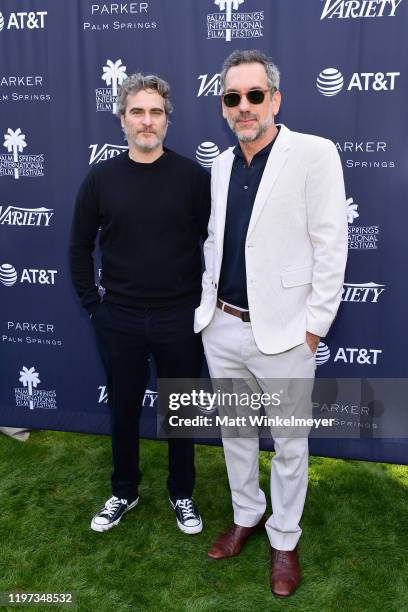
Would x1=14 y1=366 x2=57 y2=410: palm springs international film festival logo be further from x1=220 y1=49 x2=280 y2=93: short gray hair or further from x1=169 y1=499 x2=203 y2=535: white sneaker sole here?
x1=220 y1=49 x2=280 y2=93: short gray hair

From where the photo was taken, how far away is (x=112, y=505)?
112 inches

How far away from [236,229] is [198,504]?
5.11 feet

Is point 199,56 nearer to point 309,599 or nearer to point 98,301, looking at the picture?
point 98,301

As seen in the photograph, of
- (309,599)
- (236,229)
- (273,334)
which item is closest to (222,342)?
(273,334)

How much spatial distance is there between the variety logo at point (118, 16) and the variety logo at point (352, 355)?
196cm

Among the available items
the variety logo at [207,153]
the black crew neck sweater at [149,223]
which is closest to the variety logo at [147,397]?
the black crew neck sweater at [149,223]

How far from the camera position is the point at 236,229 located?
7.28 feet

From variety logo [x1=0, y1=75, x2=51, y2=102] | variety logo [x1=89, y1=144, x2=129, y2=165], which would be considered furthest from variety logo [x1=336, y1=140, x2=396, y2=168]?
variety logo [x1=0, y1=75, x2=51, y2=102]

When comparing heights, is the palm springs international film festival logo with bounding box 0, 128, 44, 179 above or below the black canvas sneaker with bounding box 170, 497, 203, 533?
above

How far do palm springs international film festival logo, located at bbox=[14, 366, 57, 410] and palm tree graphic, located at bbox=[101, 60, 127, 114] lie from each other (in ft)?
5.58

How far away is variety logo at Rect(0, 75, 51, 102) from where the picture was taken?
3.21 metres

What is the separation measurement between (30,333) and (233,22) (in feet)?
6.91

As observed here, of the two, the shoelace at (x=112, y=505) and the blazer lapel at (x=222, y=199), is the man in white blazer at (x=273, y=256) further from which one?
the shoelace at (x=112, y=505)

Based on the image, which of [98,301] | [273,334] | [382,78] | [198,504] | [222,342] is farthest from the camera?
[198,504]
